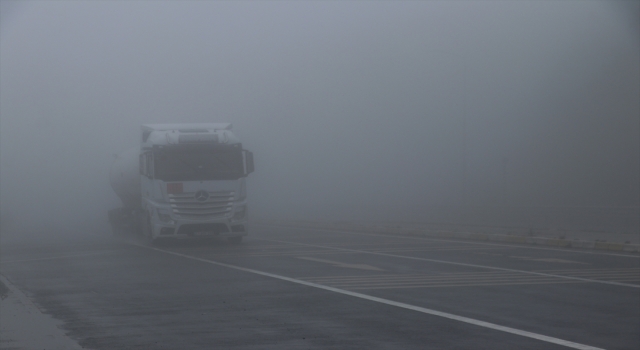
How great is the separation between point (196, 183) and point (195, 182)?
4 cm

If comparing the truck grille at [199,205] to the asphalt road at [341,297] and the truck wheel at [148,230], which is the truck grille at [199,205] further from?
the asphalt road at [341,297]

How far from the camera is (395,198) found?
2453 inches

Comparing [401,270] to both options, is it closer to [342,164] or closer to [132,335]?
[132,335]

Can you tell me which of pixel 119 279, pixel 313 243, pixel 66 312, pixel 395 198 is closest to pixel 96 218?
pixel 395 198

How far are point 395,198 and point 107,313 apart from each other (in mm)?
52121

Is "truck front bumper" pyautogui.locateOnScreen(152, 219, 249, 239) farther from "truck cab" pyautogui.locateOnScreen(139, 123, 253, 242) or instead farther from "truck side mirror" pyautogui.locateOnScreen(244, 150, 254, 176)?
"truck side mirror" pyautogui.locateOnScreen(244, 150, 254, 176)

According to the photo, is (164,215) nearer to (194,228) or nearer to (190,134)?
(194,228)

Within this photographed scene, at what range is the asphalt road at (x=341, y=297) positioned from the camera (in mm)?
8906

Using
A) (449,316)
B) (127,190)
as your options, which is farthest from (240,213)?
(449,316)

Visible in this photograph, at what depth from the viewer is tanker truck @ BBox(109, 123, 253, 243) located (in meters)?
23.9

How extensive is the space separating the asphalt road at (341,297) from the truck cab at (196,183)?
85.4 inches

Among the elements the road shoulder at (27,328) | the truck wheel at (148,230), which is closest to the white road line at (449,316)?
the road shoulder at (27,328)

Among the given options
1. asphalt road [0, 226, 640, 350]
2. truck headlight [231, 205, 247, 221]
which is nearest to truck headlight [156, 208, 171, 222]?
truck headlight [231, 205, 247, 221]

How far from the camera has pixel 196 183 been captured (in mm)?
23906
